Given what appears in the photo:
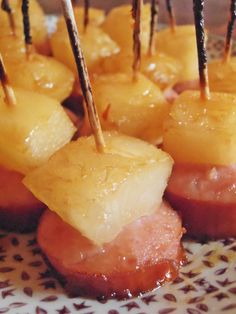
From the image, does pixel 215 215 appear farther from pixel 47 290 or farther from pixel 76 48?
pixel 76 48

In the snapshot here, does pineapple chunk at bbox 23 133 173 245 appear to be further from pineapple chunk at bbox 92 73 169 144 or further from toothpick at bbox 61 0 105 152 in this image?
pineapple chunk at bbox 92 73 169 144

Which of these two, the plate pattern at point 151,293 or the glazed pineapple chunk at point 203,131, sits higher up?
the glazed pineapple chunk at point 203,131

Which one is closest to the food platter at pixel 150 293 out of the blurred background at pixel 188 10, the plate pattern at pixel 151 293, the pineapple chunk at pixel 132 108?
the plate pattern at pixel 151 293

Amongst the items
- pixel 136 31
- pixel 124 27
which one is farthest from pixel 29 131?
pixel 124 27

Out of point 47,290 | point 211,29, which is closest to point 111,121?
point 47,290

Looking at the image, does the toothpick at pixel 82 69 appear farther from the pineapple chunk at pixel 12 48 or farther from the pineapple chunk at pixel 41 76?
the pineapple chunk at pixel 12 48

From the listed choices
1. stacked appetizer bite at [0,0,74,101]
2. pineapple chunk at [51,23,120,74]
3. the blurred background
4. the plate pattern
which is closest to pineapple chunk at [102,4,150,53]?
pineapple chunk at [51,23,120,74]
